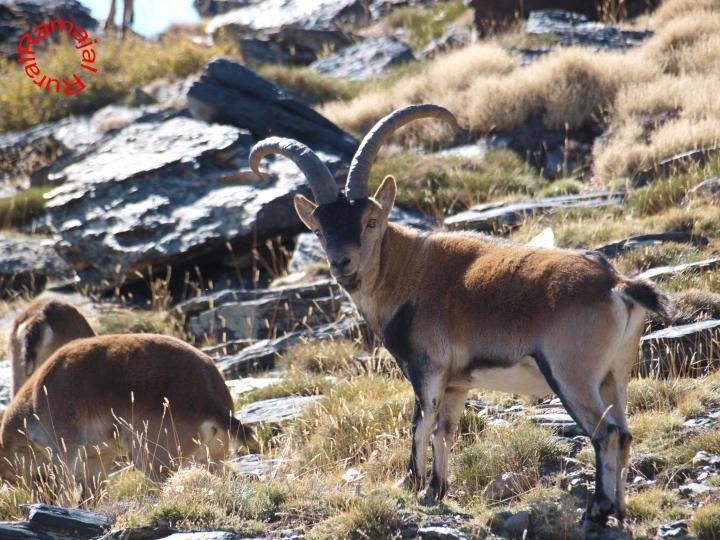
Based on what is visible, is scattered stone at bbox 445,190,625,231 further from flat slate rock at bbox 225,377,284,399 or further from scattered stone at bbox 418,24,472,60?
scattered stone at bbox 418,24,472,60

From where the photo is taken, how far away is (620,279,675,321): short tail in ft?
19.0

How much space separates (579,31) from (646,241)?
1049 cm

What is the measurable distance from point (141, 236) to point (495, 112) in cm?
652

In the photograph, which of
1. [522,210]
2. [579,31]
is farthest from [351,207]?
[579,31]

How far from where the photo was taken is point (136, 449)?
7488 mm

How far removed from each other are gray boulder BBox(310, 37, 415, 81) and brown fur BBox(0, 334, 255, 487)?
49.6 ft

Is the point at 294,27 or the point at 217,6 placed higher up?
the point at 217,6

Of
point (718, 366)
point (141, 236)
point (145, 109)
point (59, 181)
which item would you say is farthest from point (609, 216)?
point (145, 109)

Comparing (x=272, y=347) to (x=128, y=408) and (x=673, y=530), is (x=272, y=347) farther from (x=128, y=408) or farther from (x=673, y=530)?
(x=673, y=530)

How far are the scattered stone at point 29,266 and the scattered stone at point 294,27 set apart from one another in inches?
362

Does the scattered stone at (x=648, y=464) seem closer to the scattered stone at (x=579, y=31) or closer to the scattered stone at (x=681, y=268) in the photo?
the scattered stone at (x=681, y=268)

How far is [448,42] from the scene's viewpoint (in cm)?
2336

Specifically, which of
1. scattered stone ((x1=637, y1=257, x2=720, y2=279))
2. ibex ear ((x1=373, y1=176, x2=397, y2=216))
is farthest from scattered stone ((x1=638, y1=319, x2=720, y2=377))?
ibex ear ((x1=373, y1=176, x2=397, y2=216))

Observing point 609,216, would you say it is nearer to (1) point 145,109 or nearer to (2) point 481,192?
(2) point 481,192
